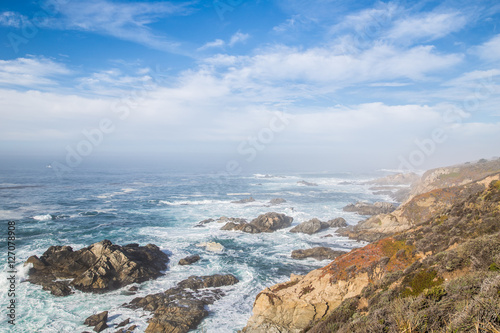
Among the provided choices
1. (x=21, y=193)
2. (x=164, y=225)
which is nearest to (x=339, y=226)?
(x=164, y=225)

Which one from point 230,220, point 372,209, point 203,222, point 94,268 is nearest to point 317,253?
point 230,220

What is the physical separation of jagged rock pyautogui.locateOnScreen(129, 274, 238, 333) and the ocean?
0.77 meters

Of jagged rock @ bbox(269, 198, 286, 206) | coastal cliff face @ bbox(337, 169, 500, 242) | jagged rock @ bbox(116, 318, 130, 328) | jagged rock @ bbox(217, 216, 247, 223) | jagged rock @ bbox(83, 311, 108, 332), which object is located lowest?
jagged rock @ bbox(116, 318, 130, 328)

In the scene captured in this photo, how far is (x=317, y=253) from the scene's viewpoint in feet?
99.1

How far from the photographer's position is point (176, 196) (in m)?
68.2

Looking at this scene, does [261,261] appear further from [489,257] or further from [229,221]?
[489,257]

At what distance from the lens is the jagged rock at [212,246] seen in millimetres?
32406

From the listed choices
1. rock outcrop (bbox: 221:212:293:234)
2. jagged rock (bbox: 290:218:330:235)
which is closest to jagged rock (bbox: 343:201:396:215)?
jagged rock (bbox: 290:218:330:235)

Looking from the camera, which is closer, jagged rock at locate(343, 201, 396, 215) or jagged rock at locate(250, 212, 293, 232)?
jagged rock at locate(250, 212, 293, 232)

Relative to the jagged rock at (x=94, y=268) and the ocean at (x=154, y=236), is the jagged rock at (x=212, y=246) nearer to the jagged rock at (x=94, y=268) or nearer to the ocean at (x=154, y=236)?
the ocean at (x=154, y=236)

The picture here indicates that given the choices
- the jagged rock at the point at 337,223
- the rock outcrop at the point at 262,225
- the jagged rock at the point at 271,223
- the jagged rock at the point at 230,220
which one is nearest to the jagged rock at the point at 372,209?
the jagged rock at the point at 337,223

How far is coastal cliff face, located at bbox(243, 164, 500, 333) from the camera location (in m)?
7.10

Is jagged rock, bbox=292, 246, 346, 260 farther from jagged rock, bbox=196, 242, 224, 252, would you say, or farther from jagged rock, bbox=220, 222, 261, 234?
jagged rock, bbox=220, 222, 261, 234

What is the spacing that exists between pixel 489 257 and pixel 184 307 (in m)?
18.1
